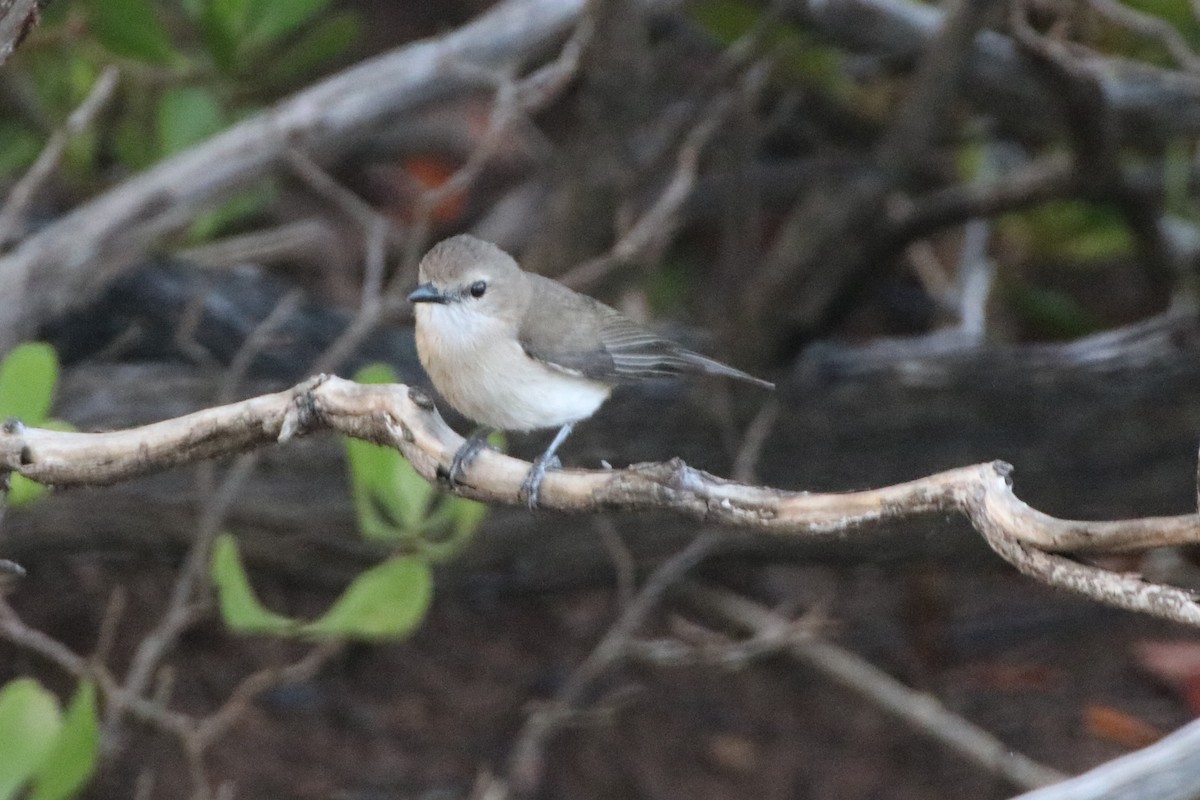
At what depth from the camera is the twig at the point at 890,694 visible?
4.12 m

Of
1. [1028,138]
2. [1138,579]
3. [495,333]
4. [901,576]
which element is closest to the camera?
[1138,579]

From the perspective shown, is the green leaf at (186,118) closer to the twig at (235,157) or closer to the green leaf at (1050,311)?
the twig at (235,157)

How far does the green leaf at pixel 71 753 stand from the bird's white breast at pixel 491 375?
3.34ft

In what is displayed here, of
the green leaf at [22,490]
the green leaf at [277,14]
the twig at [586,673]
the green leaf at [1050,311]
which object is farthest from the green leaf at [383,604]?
the green leaf at [1050,311]

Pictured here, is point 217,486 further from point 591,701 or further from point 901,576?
point 901,576

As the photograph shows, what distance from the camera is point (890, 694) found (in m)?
4.41

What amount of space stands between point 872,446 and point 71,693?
2673 mm

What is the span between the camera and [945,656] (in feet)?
16.1

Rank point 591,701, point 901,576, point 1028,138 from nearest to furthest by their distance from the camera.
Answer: point 591,701 < point 901,576 < point 1028,138

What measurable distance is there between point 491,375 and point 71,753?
1.20 meters

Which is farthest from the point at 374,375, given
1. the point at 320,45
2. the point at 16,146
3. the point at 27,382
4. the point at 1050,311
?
the point at 1050,311

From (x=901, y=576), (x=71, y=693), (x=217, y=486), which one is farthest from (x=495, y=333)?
(x=901, y=576)

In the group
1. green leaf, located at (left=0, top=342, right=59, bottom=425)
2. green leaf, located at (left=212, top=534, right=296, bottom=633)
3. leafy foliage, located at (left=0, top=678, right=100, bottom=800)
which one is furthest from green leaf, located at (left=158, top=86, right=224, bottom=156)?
leafy foliage, located at (left=0, top=678, right=100, bottom=800)

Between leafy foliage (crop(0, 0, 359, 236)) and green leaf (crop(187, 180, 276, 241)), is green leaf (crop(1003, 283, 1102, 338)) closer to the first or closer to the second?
leafy foliage (crop(0, 0, 359, 236))
